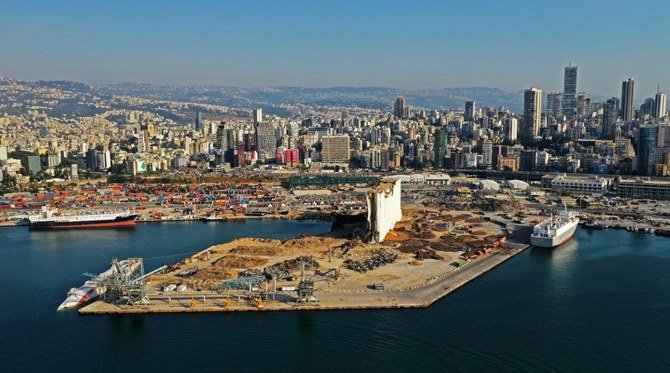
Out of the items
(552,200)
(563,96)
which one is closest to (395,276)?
(552,200)

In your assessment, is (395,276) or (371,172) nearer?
(395,276)

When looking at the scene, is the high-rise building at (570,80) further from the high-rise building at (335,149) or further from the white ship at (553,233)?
the white ship at (553,233)

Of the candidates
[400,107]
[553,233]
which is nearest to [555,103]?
[400,107]

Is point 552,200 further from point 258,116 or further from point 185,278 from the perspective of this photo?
point 258,116

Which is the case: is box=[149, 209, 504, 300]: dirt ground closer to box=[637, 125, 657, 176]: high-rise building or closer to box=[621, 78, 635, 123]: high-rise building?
box=[637, 125, 657, 176]: high-rise building

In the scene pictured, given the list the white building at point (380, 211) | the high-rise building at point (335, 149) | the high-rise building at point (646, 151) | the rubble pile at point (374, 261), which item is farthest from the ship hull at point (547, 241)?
the high-rise building at point (335, 149)

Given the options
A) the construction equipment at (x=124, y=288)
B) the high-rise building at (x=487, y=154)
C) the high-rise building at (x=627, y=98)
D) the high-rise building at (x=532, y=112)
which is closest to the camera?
the construction equipment at (x=124, y=288)

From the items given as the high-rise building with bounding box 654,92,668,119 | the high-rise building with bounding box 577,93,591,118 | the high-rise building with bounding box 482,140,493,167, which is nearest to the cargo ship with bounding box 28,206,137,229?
the high-rise building with bounding box 482,140,493,167
